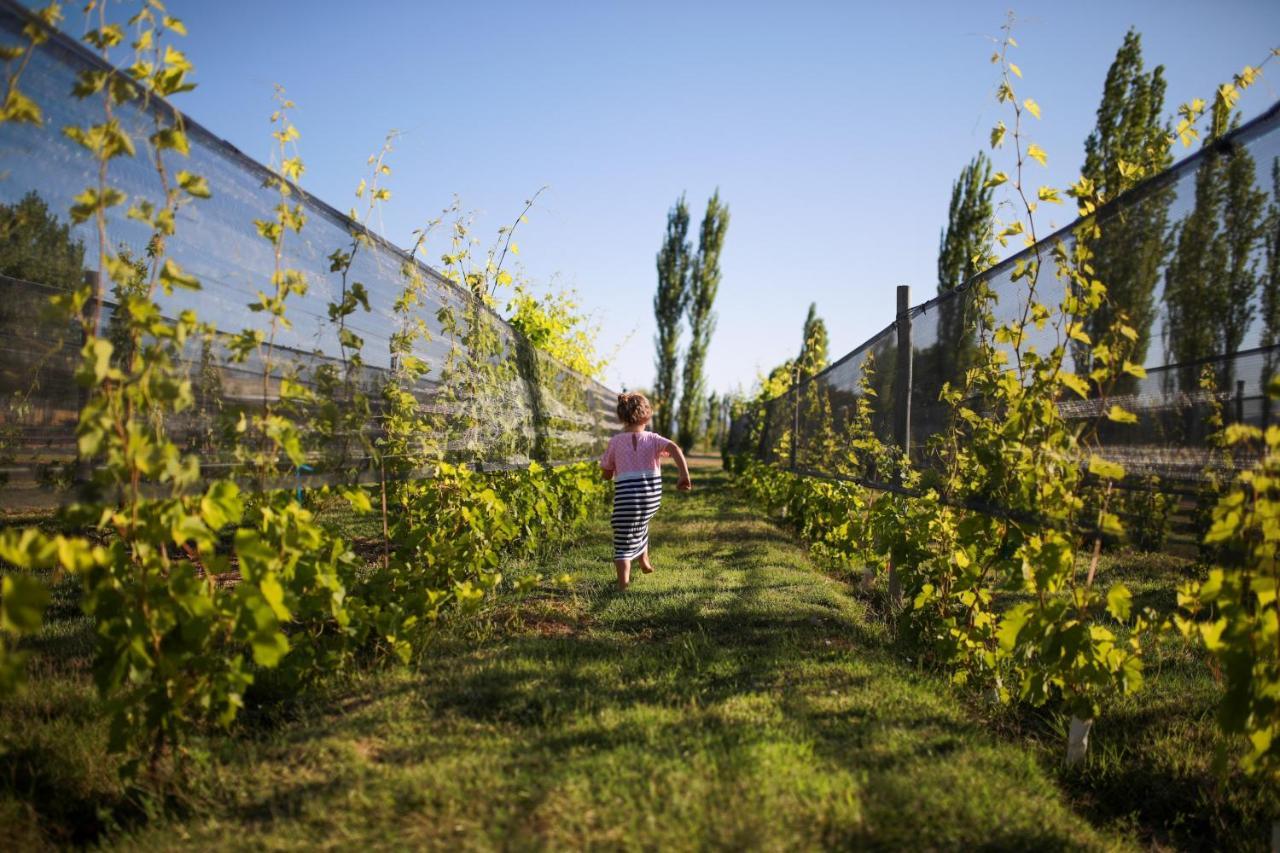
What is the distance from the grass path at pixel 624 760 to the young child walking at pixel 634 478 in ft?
4.66

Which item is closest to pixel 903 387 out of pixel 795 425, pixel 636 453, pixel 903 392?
pixel 903 392

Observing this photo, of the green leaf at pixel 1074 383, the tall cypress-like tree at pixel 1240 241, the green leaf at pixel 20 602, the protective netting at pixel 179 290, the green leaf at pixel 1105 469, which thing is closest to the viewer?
the green leaf at pixel 20 602

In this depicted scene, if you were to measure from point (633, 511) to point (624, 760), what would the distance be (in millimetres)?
2876

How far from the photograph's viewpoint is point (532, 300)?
8.63 m

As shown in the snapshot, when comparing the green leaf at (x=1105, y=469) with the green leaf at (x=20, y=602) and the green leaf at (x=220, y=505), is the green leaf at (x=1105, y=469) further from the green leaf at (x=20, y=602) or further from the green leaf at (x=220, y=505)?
the green leaf at (x=20, y=602)

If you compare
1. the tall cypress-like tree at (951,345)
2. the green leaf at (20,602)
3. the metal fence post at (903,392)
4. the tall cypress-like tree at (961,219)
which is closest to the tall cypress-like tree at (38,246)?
the green leaf at (20,602)

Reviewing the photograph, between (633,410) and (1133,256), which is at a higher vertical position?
(1133,256)

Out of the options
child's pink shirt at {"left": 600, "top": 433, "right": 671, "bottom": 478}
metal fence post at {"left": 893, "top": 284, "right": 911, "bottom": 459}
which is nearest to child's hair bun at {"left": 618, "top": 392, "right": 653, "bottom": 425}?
child's pink shirt at {"left": 600, "top": 433, "right": 671, "bottom": 478}

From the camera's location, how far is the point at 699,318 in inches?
1168

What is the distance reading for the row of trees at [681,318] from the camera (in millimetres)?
29688

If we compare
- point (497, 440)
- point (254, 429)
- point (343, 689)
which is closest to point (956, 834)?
point (343, 689)

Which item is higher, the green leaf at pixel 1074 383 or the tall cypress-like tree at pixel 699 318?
the tall cypress-like tree at pixel 699 318

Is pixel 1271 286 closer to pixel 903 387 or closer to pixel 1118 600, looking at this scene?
pixel 1118 600

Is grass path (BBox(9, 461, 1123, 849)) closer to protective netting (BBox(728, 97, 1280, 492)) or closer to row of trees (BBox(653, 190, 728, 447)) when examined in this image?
protective netting (BBox(728, 97, 1280, 492))
